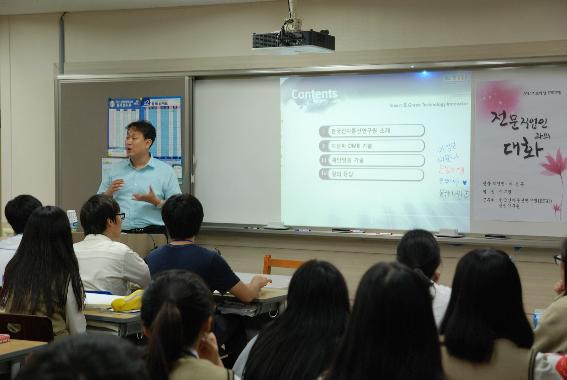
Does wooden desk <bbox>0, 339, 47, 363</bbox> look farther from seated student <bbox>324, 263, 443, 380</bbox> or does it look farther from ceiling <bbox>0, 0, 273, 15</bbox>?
ceiling <bbox>0, 0, 273, 15</bbox>

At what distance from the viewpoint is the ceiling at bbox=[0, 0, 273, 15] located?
629 centimetres

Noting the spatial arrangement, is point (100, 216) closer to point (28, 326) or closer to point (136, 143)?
point (28, 326)

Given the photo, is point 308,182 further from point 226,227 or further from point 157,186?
point 157,186

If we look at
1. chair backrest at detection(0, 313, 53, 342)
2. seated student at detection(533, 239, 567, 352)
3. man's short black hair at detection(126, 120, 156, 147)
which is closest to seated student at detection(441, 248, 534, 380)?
seated student at detection(533, 239, 567, 352)

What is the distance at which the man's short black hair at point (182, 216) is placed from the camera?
3.85 meters

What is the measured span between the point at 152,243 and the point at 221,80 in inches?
64.9

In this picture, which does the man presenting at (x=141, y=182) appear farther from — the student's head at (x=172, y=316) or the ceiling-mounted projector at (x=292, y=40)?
the student's head at (x=172, y=316)

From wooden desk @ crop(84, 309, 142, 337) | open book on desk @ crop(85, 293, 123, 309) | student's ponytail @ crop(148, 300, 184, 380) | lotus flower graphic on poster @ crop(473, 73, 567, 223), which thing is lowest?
wooden desk @ crop(84, 309, 142, 337)

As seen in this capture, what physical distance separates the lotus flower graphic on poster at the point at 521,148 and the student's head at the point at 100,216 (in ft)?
9.12

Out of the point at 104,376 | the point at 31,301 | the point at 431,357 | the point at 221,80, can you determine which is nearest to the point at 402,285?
the point at 431,357

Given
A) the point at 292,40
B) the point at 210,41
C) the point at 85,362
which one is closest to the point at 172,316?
the point at 85,362

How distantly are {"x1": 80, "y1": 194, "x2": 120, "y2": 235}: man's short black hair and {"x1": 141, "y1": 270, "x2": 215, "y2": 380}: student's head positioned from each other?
6.41 ft

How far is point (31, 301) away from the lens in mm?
3223

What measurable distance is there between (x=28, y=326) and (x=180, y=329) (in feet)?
4.55
